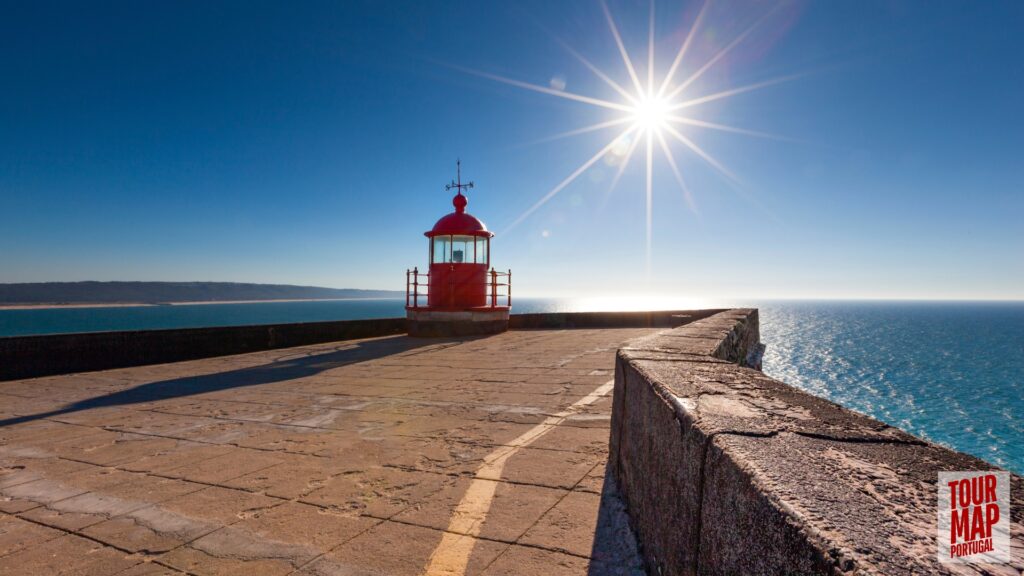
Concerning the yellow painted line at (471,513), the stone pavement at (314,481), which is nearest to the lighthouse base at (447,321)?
the stone pavement at (314,481)

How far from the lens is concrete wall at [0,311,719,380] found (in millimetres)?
6789

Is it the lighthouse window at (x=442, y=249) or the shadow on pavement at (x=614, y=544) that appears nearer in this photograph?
the shadow on pavement at (x=614, y=544)

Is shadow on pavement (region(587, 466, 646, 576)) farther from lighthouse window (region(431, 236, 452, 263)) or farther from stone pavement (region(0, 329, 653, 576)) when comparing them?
lighthouse window (region(431, 236, 452, 263))

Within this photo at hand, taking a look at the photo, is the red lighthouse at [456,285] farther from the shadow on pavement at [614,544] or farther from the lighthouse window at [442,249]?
the shadow on pavement at [614,544]

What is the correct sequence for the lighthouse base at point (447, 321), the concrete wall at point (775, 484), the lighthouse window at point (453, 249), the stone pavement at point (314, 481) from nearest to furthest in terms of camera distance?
the concrete wall at point (775, 484) < the stone pavement at point (314, 481) < the lighthouse base at point (447, 321) < the lighthouse window at point (453, 249)

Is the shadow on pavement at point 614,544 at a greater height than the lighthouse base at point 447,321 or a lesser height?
lesser

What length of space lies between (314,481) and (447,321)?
8907mm

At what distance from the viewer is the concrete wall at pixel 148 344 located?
6.79 m

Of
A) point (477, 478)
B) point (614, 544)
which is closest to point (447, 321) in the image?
point (477, 478)

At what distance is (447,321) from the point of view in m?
11.7

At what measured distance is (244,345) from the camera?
30.8 ft

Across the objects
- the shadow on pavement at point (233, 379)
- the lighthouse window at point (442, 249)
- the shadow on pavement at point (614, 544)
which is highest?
the lighthouse window at point (442, 249)

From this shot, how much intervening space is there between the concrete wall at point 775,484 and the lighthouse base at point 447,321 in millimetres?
9839

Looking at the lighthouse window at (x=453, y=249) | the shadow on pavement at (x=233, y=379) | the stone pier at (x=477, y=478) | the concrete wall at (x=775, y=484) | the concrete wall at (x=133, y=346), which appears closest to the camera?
the concrete wall at (x=775, y=484)
